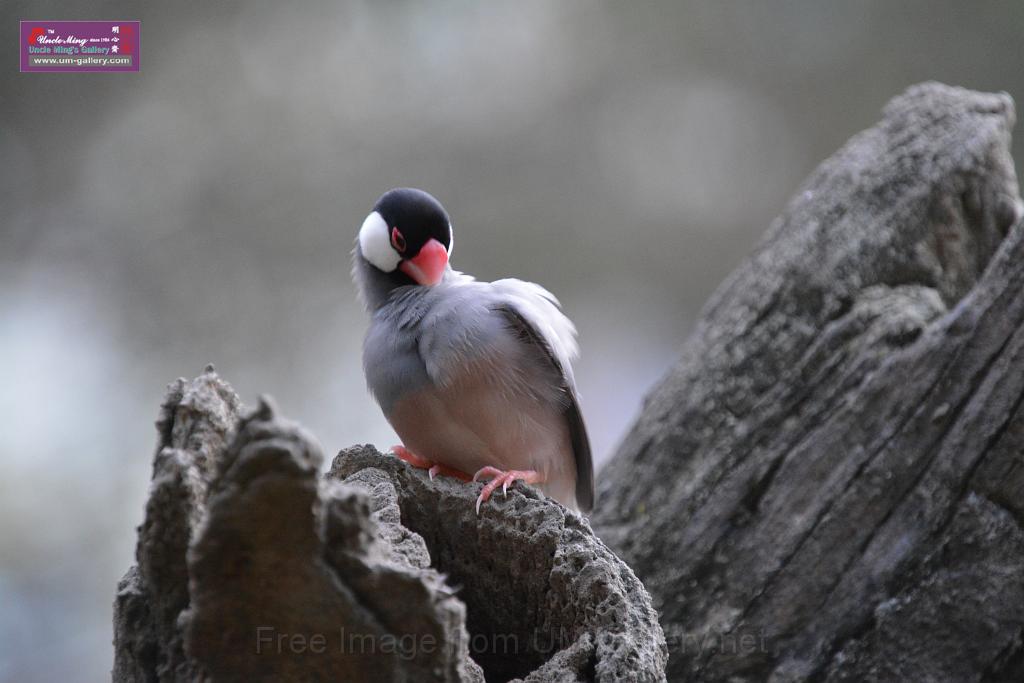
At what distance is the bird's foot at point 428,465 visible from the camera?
2371 millimetres

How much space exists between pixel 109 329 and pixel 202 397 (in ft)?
11.3

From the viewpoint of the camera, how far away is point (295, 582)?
1.44 m

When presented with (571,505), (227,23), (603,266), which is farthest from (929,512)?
(227,23)

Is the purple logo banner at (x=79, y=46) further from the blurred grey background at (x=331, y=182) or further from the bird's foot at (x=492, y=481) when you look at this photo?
the bird's foot at (x=492, y=481)

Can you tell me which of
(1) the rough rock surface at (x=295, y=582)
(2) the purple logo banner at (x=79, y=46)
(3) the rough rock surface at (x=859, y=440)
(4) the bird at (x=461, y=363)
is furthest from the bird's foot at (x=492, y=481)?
(2) the purple logo banner at (x=79, y=46)

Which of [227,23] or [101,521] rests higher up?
[227,23]

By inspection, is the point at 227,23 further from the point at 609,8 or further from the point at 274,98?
the point at 609,8

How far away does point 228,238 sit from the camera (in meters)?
5.06

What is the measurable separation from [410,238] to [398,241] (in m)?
0.03

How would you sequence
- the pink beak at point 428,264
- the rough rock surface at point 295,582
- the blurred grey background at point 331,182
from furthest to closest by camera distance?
the blurred grey background at point 331,182 < the pink beak at point 428,264 < the rough rock surface at point 295,582

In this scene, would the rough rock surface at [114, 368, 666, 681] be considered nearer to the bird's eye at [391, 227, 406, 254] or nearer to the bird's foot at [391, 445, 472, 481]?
the bird's foot at [391, 445, 472, 481]

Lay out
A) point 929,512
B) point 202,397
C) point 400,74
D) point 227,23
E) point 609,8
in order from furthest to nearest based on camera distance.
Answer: point 609,8 < point 400,74 < point 227,23 < point 929,512 < point 202,397

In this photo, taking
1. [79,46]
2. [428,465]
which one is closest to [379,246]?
[428,465]

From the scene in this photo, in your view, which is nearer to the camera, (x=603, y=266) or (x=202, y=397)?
(x=202, y=397)
